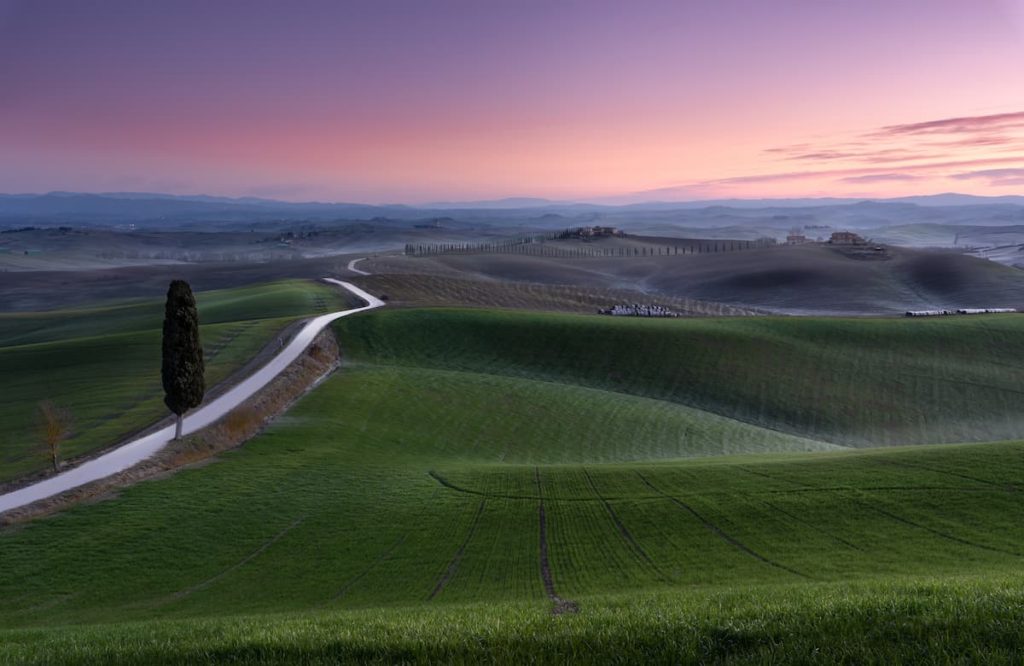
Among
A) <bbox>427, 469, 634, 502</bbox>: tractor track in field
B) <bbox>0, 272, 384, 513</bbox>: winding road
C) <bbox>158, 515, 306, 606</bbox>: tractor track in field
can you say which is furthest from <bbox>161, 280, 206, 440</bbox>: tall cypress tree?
<bbox>427, 469, 634, 502</bbox>: tractor track in field

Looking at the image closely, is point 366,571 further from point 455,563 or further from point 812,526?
point 812,526

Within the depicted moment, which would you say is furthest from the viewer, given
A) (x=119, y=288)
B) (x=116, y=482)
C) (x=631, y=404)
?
(x=119, y=288)

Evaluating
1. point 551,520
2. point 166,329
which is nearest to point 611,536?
point 551,520

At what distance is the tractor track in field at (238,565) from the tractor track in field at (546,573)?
1027cm

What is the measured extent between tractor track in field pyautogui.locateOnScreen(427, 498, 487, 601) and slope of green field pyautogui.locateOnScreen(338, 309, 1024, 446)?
132 feet

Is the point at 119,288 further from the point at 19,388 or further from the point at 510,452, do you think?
the point at 510,452

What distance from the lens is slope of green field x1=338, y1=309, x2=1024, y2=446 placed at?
63.7 metres

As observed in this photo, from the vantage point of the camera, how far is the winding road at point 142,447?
32000mm

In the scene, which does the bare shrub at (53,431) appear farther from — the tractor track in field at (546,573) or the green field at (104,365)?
the tractor track in field at (546,573)

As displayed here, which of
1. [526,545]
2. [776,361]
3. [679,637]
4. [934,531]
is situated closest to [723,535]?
[934,531]

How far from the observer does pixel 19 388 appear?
5500cm

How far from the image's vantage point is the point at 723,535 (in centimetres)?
2538

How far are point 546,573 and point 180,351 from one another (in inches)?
1048

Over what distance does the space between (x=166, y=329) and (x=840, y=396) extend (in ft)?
192
